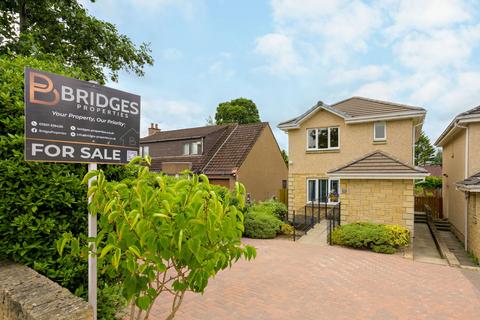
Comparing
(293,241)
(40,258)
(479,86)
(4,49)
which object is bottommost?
(293,241)

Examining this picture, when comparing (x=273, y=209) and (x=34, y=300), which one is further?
(x=273, y=209)

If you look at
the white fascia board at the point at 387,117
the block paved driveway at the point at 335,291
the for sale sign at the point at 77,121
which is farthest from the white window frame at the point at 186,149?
the for sale sign at the point at 77,121

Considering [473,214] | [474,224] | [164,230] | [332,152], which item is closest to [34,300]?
[164,230]

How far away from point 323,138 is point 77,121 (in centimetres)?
1494

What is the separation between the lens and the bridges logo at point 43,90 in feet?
8.07

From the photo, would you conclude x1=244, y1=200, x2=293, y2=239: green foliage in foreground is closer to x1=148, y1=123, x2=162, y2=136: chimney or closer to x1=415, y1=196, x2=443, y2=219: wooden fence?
x1=415, y1=196, x2=443, y2=219: wooden fence

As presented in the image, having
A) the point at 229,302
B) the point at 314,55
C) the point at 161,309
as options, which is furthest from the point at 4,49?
the point at 314,55

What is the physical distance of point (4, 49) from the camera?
8820mm

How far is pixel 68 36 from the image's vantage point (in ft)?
35.1

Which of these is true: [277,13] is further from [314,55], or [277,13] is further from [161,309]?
[161,309]

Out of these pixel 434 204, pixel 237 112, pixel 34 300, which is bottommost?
pixel 434 204

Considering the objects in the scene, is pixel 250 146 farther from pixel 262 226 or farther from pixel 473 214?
pixel 473 214

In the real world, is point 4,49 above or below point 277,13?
below

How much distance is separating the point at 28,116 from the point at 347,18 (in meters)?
11.1
